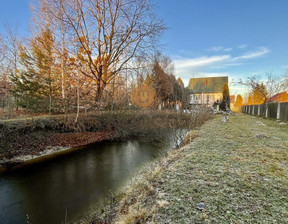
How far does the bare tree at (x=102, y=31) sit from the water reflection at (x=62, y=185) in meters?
5.52

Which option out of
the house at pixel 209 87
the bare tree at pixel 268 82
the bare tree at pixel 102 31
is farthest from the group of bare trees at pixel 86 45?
the house at pixel 209 87

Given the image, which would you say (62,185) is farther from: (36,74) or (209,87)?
(209,87)

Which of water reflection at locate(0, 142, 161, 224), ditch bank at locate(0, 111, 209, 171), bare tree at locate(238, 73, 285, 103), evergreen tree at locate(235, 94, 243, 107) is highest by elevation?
bare tree at locate(238, 73, 285, 103)

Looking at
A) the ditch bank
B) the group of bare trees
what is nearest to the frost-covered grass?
the ditch bank

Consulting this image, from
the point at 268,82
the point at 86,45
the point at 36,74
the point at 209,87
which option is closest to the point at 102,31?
the point at 86,45

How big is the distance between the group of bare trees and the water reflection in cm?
417

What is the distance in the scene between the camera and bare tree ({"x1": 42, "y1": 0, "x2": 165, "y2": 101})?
30.3 feet

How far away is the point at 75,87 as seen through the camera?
1033 centimetres

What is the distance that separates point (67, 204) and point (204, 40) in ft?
55.1

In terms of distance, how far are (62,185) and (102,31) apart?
360 inches

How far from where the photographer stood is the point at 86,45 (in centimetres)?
968

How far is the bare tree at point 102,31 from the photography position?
9244 mm

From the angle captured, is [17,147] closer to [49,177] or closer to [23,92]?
[49,177]

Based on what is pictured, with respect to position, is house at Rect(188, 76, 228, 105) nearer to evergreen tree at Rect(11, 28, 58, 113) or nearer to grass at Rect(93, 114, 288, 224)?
evergreen tree at Rect(11, 28, 58, 113)
